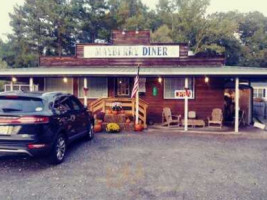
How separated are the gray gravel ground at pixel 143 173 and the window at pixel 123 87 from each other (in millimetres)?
5883

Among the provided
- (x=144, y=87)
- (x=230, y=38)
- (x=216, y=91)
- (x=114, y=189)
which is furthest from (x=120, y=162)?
(x=230, y=38)

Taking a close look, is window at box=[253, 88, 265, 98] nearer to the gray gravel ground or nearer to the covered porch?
the covered porch

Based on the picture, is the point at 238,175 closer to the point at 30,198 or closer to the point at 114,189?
the point at 114,189

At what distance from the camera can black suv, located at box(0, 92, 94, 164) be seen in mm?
6004

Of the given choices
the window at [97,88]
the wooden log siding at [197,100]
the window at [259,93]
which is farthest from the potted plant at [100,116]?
the window at [259,93]

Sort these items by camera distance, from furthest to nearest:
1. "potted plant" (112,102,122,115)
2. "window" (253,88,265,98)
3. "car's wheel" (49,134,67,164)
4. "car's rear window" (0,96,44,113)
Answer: "window" (253,88,265,98)
"potted plant" (112,102,122,115)
"car's wheel" (49,134,67,164)
"car's rear window" (0,96,44,113)

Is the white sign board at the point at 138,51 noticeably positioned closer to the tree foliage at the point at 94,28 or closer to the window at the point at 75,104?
the window at the point at 75,104

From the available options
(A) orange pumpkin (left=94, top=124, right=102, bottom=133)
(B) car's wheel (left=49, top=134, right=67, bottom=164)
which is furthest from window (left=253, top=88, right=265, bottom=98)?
(B) car's wheel (left=49, top=134, right=67, bottom=164)

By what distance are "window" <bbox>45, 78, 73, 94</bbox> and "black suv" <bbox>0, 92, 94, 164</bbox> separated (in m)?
7.81

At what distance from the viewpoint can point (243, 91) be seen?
1608cm

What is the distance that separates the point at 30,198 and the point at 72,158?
8.78 ft

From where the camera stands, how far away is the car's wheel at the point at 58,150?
6.59 m

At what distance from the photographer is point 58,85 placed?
602 inches

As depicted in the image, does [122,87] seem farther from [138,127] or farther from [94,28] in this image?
[94,28]
